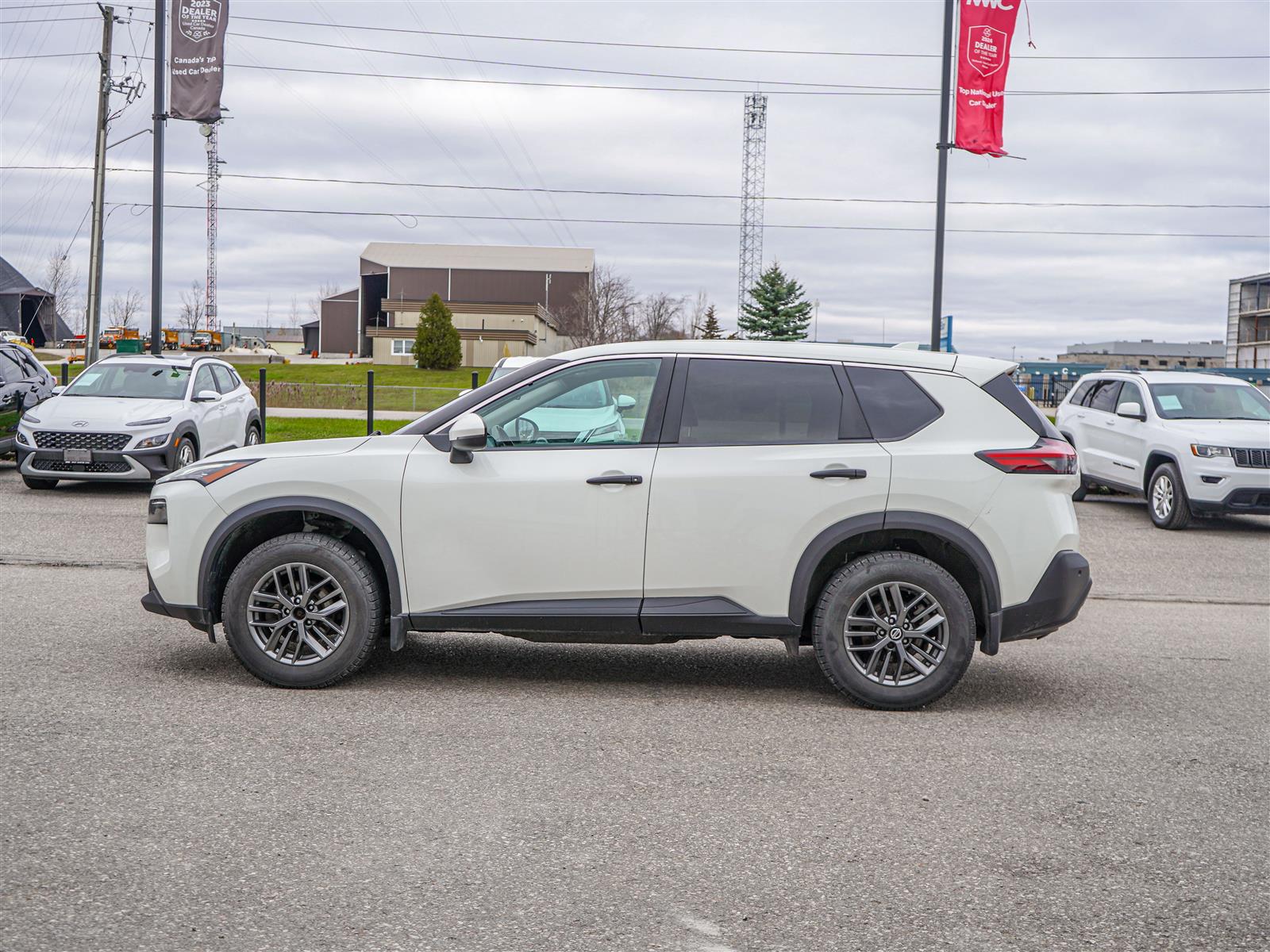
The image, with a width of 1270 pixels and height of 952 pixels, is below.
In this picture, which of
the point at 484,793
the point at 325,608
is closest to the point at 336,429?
the point at 325,608

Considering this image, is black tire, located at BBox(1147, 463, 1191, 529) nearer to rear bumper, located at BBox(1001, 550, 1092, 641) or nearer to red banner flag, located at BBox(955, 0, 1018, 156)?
red banner flag, located at BBox(955, 0, 1018, 156)

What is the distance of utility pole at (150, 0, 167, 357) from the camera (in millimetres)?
22031

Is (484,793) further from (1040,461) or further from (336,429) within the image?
(336,429)

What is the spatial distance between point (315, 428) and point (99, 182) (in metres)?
14.5

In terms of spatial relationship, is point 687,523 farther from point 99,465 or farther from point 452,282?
point 452,282


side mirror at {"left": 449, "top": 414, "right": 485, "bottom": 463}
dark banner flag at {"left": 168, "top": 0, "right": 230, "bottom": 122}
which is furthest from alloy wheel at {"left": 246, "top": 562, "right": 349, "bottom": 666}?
dark banner flag at {"left": 168, "top": 0, "right": 230, "bottom": 122}

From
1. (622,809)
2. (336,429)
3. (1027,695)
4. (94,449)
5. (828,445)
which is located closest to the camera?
(622,809)

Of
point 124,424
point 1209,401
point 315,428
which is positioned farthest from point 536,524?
point 315,428

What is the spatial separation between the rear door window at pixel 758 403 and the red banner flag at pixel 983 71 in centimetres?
1475

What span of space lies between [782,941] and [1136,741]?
2840 mm

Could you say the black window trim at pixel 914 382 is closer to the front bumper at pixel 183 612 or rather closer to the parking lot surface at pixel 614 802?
the parking lot surface at pixel 614 802

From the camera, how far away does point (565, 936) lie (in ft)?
11.2

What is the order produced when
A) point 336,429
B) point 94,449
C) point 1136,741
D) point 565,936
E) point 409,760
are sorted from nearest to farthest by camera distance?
point 565,936 → point 409,760 → point 1136,741 → point 94,449 → point 336,429

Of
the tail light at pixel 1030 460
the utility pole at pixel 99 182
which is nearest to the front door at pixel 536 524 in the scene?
the tail light at pixel 1030 460
